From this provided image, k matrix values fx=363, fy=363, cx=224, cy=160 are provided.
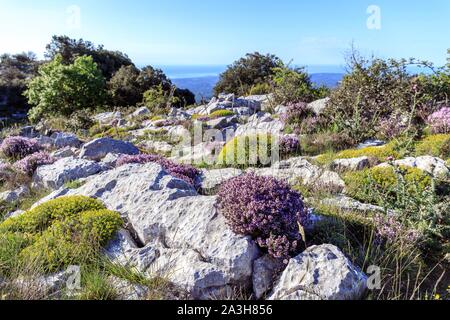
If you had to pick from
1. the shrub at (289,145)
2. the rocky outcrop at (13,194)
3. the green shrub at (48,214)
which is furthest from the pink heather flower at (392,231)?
the rocky outcrop at (13,194)

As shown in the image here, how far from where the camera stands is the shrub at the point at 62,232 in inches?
148

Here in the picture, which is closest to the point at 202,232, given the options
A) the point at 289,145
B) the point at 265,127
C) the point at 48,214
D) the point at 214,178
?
the point at 48,214

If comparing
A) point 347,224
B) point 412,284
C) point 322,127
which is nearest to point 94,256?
point 347,224

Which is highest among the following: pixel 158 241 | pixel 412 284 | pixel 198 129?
pixel 198 129

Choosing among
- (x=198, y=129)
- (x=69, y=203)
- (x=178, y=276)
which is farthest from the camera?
(x=198, y=129)

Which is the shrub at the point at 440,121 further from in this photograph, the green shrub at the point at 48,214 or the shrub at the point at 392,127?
the green shrub at the point at 48,214

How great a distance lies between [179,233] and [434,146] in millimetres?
6170

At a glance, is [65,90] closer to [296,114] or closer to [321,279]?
[296,114]

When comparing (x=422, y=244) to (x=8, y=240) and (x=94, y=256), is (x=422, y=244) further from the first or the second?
→ (x=8, y=240)

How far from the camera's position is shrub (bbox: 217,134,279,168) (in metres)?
7.99

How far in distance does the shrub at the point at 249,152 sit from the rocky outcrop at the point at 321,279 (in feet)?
15.4

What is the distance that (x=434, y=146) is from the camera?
25.0 feet

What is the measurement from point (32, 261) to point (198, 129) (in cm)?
849

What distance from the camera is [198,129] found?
11789 mm
